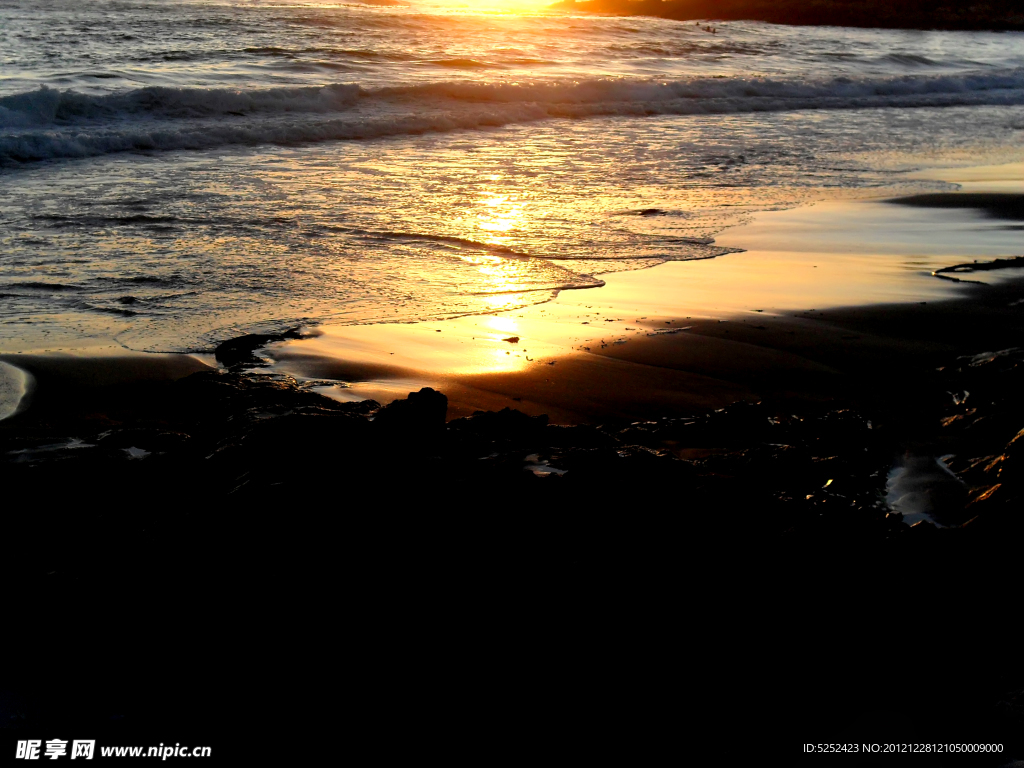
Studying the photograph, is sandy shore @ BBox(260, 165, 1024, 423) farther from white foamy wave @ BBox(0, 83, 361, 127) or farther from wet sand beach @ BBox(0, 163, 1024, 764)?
white foamy wave @ BBox(0, 83, 361, 127)

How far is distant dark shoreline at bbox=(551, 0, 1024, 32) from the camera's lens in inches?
1647

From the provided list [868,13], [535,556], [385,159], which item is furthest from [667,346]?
[868,13]

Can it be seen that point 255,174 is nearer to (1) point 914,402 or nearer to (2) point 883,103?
(1) point 914,402

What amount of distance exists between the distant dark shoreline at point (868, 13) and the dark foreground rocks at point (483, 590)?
147 ft

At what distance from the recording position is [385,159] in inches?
400

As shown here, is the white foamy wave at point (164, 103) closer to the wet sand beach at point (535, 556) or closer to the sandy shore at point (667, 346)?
the sandy shore at point (667, 346)

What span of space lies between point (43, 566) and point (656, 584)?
1.54 m

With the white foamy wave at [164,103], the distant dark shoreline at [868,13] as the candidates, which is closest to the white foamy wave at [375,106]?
the white foamy wave at [164,103]

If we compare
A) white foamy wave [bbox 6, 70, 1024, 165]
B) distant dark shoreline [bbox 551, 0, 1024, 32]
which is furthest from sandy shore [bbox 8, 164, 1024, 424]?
distant dark shoreline [bbox 551, 0, 1024, 32]

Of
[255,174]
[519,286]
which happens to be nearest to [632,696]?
[519,286]

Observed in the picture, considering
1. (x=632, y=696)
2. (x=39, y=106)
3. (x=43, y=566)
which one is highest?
(x=39, y=106)

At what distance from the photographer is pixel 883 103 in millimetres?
17031

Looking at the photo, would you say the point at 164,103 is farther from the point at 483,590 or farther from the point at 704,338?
the point at 483,590

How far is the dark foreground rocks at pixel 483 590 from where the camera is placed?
1.96 m
